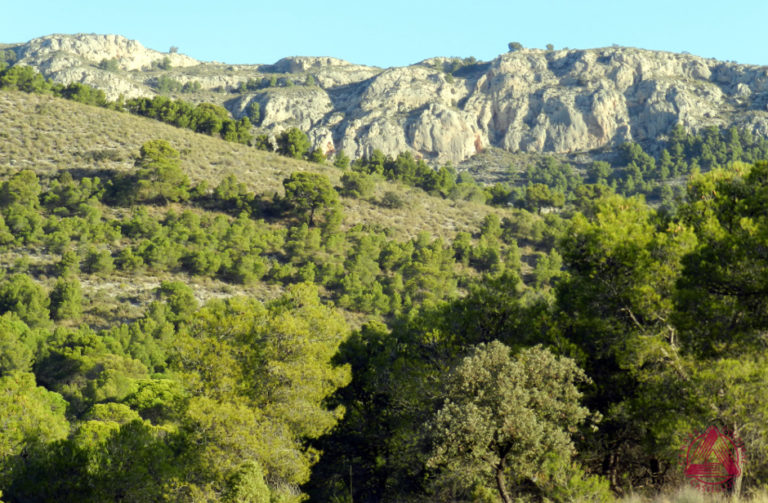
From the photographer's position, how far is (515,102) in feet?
577

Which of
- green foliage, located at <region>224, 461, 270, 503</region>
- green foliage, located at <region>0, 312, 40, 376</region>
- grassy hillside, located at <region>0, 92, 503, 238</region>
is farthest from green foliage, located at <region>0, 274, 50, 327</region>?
green foliage, located at <region>224, 461, 270, 503</region>

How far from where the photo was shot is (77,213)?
211 feet

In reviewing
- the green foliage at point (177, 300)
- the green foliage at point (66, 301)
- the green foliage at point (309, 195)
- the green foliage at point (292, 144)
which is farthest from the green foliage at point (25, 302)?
the green foliage at point (292, 144)

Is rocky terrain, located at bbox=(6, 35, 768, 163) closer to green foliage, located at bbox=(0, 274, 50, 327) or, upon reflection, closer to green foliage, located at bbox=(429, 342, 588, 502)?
green foliage, located at bbox=(0, 274, 50, 327)

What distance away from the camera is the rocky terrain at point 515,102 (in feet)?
538

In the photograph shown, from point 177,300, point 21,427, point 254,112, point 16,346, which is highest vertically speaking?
point 254,112

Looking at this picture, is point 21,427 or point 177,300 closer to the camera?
point 21,427

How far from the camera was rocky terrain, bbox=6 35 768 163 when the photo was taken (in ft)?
538

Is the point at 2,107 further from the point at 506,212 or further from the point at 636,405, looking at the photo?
the point at 636,405

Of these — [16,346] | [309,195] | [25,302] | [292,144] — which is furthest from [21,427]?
[292,144]

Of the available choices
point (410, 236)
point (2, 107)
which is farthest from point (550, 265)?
point (2, 107)

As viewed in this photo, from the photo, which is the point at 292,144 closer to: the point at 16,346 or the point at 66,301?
the point at 66,301

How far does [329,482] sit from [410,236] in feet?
168

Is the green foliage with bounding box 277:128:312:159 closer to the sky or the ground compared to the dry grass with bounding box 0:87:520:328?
closer to the sky
